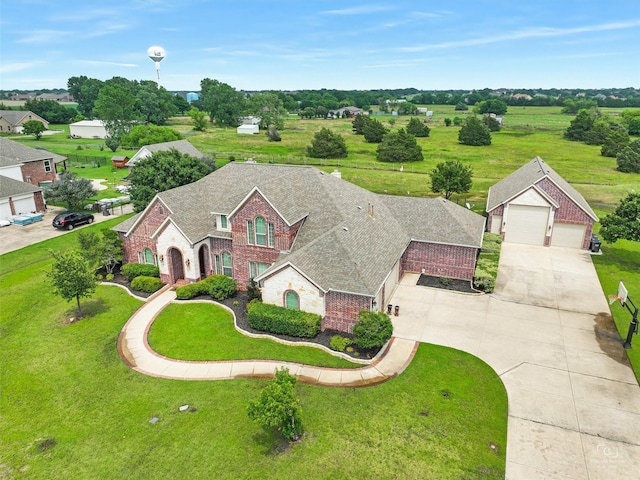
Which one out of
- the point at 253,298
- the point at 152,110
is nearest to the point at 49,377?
the point at 253,298

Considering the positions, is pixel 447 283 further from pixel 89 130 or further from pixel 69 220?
pixel 89 130

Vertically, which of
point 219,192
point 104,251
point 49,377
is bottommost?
point 49,377

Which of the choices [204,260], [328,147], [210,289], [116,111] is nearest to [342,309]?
[210,289]

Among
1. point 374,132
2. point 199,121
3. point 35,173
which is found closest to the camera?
point 35,173

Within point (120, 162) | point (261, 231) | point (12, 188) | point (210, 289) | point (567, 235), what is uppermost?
point (261, 231)

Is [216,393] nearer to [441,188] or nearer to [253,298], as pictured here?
[253,298]

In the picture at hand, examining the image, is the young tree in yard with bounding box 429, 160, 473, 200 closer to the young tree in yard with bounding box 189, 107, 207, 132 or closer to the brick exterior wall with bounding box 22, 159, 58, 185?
the brick exterior wall with bounding box 22, 159, 58, 185

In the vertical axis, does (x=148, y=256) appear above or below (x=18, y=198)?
below

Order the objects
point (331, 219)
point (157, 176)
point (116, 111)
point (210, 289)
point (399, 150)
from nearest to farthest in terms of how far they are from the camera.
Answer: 1. point (331, 219)
2. point (210, 289)
3. point (157, 176)
4. point (399, 150)
5. point (116, 111)
